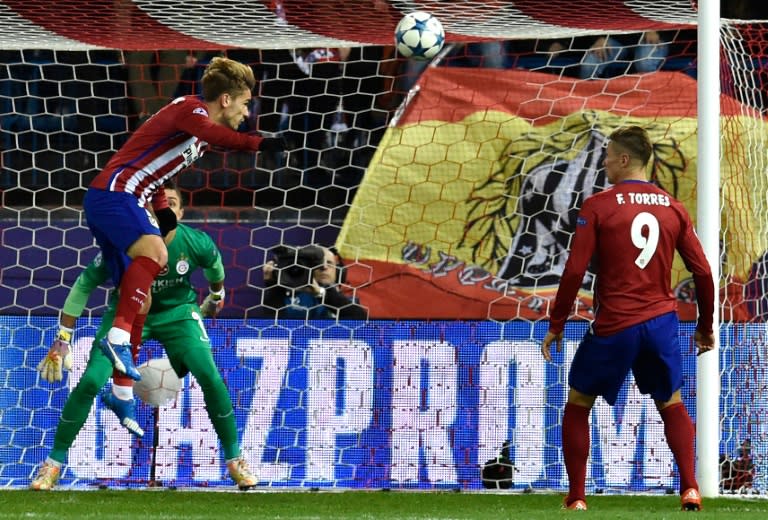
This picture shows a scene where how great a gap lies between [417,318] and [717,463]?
1934mm

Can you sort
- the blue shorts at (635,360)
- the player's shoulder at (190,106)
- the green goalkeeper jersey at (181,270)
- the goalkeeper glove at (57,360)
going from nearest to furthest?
1. the blue shorts at (635,360)
2. the player's shoulder at (190,106)
3. the goalkeeper glove at (57,360)
4. the green goalkeeper jersey at (181,270)

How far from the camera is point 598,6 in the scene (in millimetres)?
8055

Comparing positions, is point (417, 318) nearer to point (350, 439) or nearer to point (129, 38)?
point (350, 439)

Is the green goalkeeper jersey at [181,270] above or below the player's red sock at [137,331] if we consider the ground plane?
above

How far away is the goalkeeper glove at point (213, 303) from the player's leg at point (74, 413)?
0.66 metres

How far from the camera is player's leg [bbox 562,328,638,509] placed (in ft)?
19.2

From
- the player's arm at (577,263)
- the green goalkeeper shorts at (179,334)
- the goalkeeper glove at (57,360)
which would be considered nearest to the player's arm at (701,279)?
the player's arm at (577,263)

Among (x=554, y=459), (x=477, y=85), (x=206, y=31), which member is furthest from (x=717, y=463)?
(x=206, y=31)

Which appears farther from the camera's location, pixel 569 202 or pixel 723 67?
pixel 569 202

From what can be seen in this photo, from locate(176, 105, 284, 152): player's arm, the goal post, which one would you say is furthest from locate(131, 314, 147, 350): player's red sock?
the goal post

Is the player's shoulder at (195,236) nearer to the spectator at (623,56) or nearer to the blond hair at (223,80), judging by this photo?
the blond hair at (223,80)

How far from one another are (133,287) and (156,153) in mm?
606

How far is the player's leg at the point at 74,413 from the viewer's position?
6793mm

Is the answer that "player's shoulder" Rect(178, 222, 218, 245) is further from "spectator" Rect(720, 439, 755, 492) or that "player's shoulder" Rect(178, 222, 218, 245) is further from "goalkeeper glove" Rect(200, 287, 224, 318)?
"spectator" Rect(720, 439, 755, 492)
